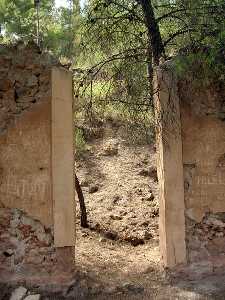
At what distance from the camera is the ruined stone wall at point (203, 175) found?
22.9ft

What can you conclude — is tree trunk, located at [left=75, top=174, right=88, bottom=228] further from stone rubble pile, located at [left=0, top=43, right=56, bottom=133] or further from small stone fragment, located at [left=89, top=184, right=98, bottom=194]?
stone rubble pile, located at [left=0, top=43, right=56, bottom=133]

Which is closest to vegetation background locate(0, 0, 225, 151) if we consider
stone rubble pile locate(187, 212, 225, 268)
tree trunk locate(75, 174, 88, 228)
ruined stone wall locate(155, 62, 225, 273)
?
ruined stone wall locate(155, 62, 225, 273)

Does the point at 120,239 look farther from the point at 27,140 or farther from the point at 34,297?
the point at 27,140

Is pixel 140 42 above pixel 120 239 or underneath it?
above

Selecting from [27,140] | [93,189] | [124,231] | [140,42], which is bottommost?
[124,231]

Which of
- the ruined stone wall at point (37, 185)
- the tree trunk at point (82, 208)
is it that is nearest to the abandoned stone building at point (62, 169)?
the ruined stone wall at point (37, 185)

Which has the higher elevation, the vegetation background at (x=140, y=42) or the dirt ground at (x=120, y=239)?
the vegetation background at (x=140, y=42)

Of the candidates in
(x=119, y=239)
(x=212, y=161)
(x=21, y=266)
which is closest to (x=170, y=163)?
(x=212, y=161)

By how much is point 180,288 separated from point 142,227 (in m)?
3.34

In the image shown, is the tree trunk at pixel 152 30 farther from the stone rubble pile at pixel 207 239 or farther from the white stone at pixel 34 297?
the white stone at pixel 34 297

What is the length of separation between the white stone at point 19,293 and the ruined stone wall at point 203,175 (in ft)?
7.40

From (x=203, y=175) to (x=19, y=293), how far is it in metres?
2.90

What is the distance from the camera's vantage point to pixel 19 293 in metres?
6.43

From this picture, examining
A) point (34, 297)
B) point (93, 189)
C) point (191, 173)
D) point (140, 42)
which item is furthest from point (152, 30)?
point (93, 189)
